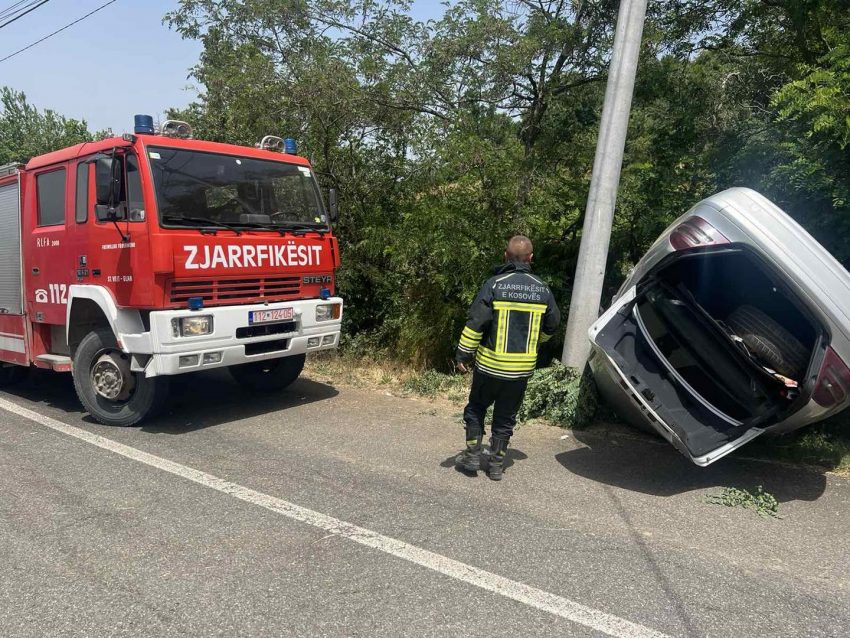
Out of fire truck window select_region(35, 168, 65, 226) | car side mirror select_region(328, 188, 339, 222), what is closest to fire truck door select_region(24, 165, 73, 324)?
fire truck window select_region(35, 168, 65, 226)

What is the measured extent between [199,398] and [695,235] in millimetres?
5353

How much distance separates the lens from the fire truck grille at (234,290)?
17.8 feet

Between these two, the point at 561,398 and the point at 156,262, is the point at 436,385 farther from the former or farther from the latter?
the point at 156,262

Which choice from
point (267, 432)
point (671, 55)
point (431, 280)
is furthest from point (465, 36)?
point (267, 432)

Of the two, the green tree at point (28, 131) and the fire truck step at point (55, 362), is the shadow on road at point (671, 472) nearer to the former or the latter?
the fire truck step at point (55, 362)

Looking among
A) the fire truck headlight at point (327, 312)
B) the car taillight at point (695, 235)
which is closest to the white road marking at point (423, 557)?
the fire truck headlight at point (327, 312)

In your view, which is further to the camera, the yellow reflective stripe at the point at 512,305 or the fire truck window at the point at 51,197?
the fire truck window at the point at 51,197

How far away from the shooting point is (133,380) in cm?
581

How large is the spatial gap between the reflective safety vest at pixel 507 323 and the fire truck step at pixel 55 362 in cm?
413

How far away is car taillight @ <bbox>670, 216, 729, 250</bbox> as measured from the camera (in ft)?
13.4

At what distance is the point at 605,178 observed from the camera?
19.9ft

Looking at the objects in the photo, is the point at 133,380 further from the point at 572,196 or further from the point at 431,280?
the point at 572,196

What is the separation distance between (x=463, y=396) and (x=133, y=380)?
128 inches

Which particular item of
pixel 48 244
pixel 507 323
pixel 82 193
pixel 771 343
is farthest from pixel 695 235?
pixel 48 244
